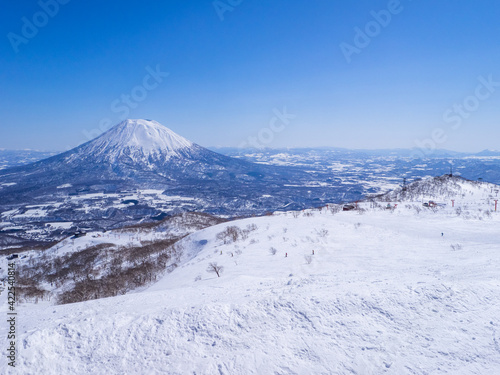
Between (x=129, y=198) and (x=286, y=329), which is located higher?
(x=286, y=329)

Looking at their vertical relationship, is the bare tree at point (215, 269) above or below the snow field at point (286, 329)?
below

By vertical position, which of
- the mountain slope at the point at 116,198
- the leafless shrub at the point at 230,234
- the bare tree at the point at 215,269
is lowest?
the mountain slope at the point at 116,198

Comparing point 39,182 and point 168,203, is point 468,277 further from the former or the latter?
point 39,182

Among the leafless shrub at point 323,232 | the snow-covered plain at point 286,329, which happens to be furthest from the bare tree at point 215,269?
the leafless shrub at point 323,232

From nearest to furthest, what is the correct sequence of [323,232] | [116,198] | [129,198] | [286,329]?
[286,329] → [323,232] → [116,198] → [129,198]

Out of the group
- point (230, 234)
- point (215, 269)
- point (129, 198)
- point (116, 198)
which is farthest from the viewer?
point (129, 198)

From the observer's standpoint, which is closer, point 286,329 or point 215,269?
point 286,329

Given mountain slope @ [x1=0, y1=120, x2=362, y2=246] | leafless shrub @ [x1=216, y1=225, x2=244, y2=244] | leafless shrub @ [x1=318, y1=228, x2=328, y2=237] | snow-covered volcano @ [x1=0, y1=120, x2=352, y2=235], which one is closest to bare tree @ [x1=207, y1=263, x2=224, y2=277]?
leafless shrub @ [x1=216, y1=225, x2=244, y2=244]

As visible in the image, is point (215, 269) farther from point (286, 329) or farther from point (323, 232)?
point (323, 232)

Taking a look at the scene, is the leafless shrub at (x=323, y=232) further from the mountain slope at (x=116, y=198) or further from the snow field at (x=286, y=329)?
the mountain slope at (x=116, y=198)

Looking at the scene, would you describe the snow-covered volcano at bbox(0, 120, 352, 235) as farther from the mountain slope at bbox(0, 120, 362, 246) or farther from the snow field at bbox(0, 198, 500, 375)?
the snow field at bbox(0, 198, 500, 375)

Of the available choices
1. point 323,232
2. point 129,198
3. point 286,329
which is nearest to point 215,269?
point 286,329
